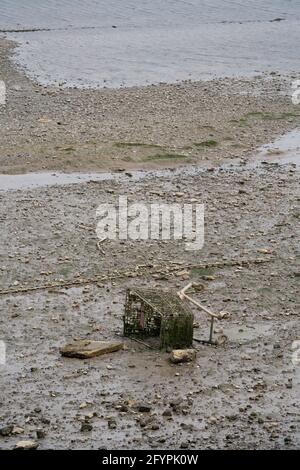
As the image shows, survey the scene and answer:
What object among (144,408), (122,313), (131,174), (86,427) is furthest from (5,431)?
(131,174)

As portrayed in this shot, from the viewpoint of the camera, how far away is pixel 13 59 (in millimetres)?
26328

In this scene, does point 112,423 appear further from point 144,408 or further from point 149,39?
point 149,39

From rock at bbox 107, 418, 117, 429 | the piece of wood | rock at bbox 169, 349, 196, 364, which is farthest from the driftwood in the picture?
rock at bbox 107, 418, 117, 429

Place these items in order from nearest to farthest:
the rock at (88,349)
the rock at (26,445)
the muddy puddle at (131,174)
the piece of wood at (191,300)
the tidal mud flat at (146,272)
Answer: the rock at (26,445) < the tidal mud flat at (146,272) < the rock at (88,349) < the piece of wood at (191,300) < the muddy puddle at (131,174)

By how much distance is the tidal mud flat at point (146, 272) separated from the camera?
29.6 ft

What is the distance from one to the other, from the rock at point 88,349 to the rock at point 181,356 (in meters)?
0.67

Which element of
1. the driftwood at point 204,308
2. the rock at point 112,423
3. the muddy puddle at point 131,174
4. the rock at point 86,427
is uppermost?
the muddy puddle at point 131,174

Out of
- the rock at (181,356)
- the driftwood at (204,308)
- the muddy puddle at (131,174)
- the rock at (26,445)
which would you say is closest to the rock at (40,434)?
the rock at (26,445)

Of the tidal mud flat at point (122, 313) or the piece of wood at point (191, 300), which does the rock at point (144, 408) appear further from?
the piece of wood at point (191, 300)

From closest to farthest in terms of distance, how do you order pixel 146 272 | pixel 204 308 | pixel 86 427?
1. pixel 86 427
2. pixel 204 308
3. pixel 146 272

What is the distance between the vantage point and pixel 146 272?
12422mm

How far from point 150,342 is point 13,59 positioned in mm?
17465

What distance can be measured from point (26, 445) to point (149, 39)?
24.0 meters

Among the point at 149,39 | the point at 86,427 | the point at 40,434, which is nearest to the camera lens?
the point at 40,434
